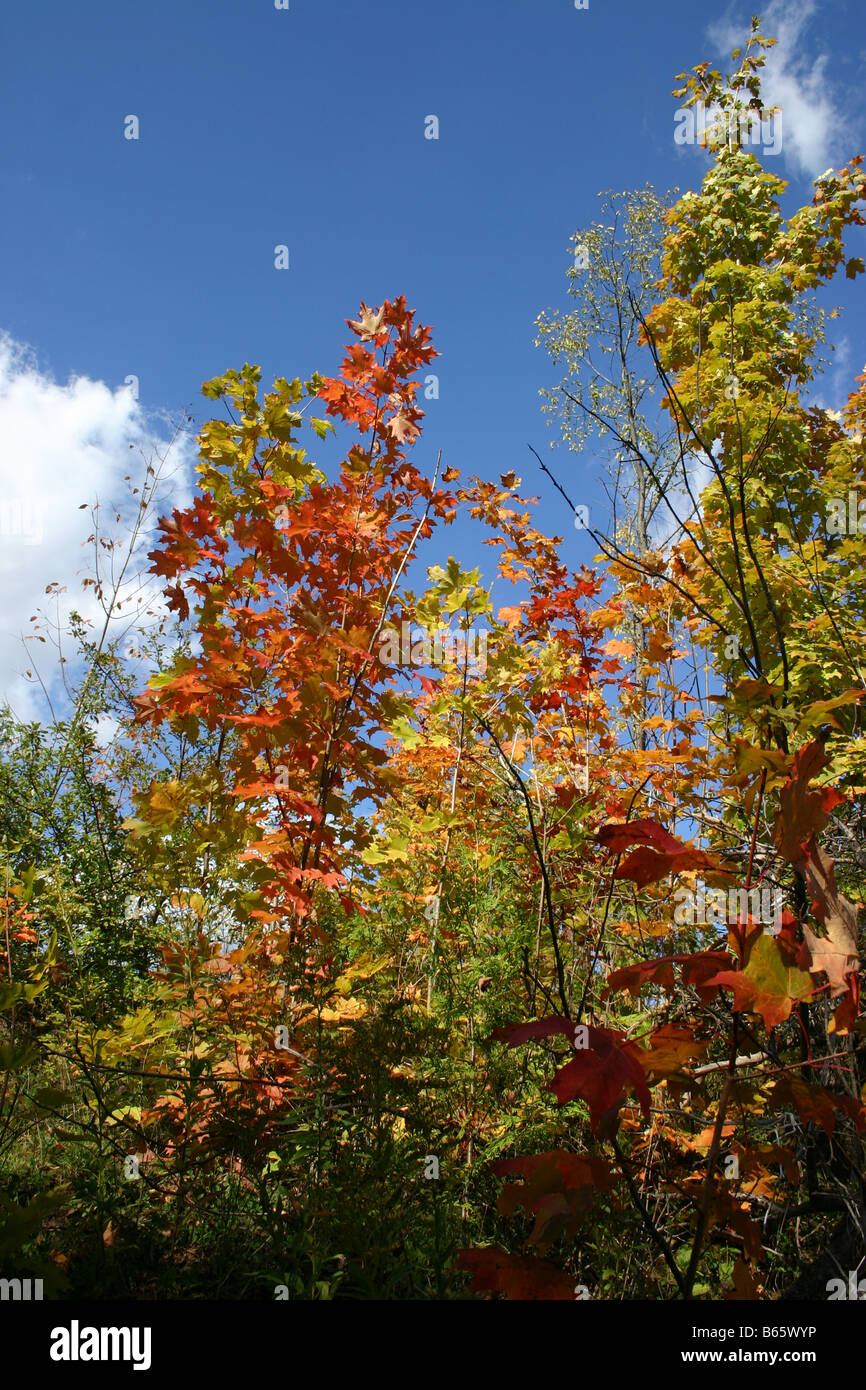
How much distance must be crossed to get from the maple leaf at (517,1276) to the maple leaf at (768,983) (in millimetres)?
499

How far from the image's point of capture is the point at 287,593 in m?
2.79

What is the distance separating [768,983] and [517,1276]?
571 millimetres

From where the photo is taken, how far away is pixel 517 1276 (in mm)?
1071

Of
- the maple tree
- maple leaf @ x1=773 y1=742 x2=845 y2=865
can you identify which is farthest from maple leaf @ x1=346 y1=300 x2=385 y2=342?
maple leaf @ x1=773 y1=742 x2=845 y2=865

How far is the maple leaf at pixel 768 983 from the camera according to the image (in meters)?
0.96

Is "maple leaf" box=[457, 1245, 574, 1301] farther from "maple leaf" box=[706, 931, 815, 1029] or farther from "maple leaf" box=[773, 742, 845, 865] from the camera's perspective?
"maple leaf" box=[773, 742, 845, 865]

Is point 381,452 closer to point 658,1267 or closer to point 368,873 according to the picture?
point 368,873

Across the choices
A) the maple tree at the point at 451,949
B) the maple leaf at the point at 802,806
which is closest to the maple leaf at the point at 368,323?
the maple tree at the point at 451,949

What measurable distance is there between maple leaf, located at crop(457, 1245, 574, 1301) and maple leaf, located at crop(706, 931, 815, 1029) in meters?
0.50

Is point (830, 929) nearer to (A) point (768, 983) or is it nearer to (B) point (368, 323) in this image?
(A) point (768, 983)

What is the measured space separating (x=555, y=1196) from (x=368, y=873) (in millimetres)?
1874

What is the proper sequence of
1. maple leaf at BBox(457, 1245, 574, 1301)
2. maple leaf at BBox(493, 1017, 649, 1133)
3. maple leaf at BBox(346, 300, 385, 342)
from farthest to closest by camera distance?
maple leaf at BBox(346, 300, 385, 342) → maple leaf at BBox(457, 1245, 574, 1301) → maple leaf at BBox(493, 1017, 649, 1133)

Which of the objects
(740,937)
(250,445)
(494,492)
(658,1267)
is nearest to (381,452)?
(250,445)

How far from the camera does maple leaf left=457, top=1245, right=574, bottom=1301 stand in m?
1.06
